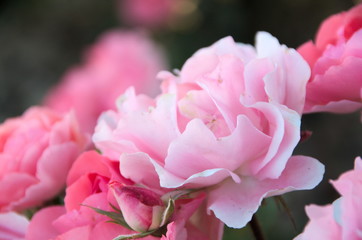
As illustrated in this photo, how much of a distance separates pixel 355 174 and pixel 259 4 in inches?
70.3

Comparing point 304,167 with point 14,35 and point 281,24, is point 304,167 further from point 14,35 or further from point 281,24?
point 14,35

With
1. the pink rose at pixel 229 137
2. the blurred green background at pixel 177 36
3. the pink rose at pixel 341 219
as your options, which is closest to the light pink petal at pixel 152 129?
the pink rose at pixel 229 137

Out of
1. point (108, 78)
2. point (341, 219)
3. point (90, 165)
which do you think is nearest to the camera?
point (341, 219)

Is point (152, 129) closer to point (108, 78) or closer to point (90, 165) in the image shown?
point (90, 165)

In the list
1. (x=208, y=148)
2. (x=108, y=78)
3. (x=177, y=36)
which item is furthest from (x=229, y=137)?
(x=177, y=36)

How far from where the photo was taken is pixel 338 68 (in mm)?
402

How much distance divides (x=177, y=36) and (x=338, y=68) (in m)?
1.65

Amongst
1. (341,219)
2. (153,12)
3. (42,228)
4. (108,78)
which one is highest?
(153,12)

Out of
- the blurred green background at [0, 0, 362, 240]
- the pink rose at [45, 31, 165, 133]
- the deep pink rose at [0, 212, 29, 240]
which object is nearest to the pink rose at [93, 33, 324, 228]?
the deep pink rose at [0, 212, 29, 240]

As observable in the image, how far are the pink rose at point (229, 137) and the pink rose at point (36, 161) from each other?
0.27ft

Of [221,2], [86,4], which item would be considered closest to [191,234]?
[221,2]

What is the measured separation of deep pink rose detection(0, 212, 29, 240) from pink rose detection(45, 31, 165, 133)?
0.55 meters

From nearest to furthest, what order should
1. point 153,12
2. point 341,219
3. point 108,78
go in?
point 341,219, point 108,78, point 153,12

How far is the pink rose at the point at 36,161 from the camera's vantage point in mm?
492
